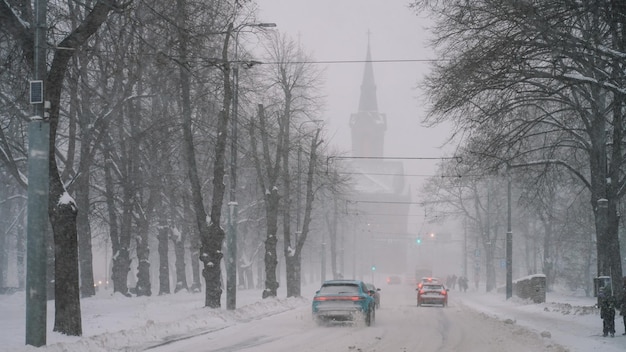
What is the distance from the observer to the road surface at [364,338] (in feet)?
51.4

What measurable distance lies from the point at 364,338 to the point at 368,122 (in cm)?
15818

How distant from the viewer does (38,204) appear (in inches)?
522

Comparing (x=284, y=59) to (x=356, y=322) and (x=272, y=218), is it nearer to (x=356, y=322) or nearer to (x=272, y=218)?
(x=272, y=218)

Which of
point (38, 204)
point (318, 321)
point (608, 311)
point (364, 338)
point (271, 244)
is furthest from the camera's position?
point (271, 244)

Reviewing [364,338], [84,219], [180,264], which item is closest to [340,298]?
[364,338]

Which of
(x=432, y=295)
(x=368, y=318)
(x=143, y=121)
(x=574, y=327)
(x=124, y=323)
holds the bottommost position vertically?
(x=432, y=295)

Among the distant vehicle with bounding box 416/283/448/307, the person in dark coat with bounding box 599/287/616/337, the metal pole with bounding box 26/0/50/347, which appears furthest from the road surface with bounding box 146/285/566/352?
the distant vehicle with bounding box 416/283/448/307

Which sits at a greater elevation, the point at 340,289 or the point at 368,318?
the point at 340,289

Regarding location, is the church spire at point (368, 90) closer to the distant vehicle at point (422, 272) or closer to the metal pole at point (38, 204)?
the distant vehicle at point (422, 272)

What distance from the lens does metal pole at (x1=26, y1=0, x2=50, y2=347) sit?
1302 cm

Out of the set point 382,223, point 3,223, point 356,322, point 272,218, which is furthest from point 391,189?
point 356,322

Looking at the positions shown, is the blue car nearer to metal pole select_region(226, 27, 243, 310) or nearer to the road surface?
the road surface

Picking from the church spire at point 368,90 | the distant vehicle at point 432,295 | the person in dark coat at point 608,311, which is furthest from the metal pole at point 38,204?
the church spire at point 368,90

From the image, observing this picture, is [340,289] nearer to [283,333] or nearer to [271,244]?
[283,333]
